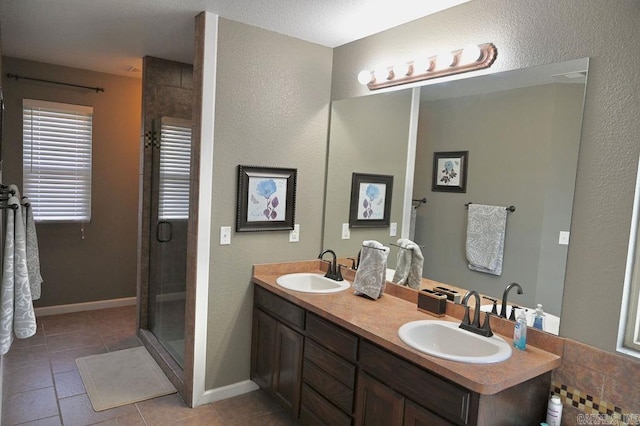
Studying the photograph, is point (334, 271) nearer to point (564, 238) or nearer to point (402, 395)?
point (402, 395)

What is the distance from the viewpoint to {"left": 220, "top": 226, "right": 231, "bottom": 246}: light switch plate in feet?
9.34

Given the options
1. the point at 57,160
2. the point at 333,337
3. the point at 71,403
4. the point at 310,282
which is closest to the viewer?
the point at 333,337

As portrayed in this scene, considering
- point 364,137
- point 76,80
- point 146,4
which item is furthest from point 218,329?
point 76,80

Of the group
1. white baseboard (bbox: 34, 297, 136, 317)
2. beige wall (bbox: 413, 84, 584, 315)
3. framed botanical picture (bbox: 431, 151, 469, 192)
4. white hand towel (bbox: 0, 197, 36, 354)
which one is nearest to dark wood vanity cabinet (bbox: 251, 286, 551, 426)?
beige wall (bbox: 413, 84, 584, 315)

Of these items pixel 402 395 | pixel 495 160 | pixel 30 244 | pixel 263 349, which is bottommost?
pixel 263 349

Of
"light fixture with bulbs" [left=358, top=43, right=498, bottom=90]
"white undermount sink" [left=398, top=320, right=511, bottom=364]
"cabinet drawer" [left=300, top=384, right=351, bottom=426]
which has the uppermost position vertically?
"light fixture with bulbs" [left=358, top=43, right=498, bottom=90]

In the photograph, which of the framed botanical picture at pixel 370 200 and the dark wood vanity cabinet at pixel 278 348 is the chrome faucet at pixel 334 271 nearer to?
the framed botanical picture at pixel 370 200

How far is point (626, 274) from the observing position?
5.45 feet

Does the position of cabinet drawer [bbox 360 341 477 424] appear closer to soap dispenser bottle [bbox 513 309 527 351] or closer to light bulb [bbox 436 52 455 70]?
soap dispenser bottle [bbox 513 309 527 351]

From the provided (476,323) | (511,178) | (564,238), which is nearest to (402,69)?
(511,178)

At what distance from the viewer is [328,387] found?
2.32 metres

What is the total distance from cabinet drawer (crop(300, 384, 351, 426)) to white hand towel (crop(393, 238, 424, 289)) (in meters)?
0.84

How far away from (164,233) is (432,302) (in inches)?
93.7

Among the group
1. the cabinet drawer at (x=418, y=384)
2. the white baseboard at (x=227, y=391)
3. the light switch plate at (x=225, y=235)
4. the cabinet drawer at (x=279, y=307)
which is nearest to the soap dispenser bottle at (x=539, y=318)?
the cabinet drawer at (x=418, y=384)
